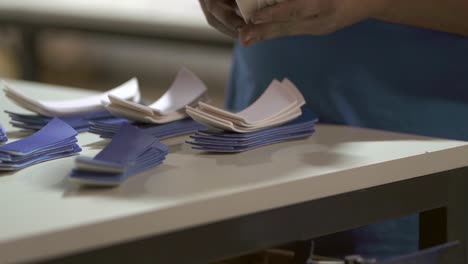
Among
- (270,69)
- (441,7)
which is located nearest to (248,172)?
(441,7)

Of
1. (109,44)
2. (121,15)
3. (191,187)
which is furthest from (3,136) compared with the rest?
(109,44)

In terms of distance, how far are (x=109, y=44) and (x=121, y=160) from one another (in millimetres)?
3052

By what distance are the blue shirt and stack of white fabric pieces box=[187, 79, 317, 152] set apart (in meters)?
0.21

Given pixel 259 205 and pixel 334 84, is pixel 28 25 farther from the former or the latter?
pixel 259 205

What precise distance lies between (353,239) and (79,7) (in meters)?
2.29

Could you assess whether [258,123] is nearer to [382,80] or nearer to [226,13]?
[226,13]

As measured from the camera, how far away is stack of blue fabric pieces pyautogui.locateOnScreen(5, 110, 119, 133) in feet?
3.74

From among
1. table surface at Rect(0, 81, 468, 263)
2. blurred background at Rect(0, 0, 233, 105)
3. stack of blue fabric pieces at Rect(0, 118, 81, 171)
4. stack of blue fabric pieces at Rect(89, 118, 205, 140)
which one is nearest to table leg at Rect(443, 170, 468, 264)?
table surface at Rect(0, 81, 468, 263)

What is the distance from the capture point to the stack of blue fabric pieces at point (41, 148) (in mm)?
929

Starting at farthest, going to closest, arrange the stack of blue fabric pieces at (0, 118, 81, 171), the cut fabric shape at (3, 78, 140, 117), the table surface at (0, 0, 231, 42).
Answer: the table surface at (0, 0, 231, 42) → the cut fabric shape at (3, 78, 140, 117) → the stack of blue fabric pieces at (0, 118, 81, 171)

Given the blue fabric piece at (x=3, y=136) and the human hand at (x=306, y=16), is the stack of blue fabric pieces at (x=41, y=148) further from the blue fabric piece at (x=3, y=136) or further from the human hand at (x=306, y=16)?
the human hand at (x=306, y=16)

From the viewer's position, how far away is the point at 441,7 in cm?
120

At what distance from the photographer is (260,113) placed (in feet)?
3.62

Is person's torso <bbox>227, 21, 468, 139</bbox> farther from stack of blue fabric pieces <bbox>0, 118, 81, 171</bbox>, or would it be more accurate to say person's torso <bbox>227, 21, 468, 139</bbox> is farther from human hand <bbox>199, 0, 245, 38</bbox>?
stack of blue fabric pieces <bbox>0, 118, 81, 171</bbox>
